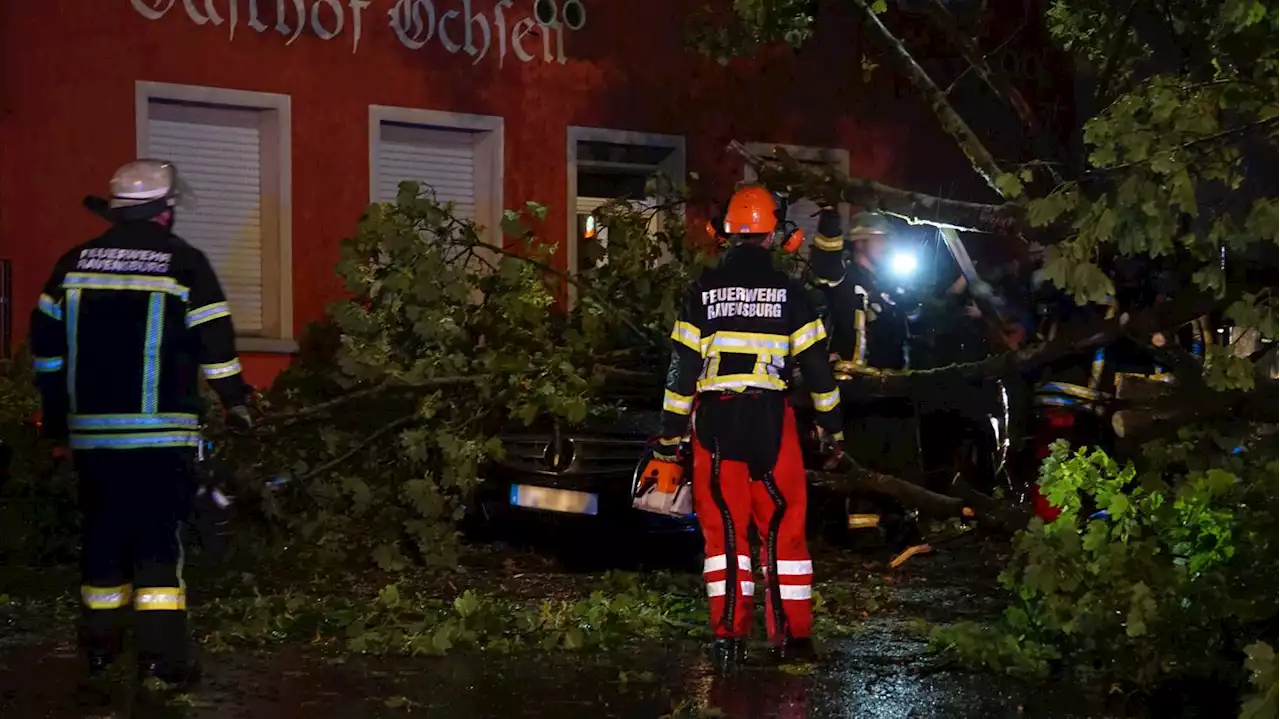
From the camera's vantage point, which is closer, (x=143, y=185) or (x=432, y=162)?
(x=143, y=185)

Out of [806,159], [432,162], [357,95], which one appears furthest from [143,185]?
[806,159]

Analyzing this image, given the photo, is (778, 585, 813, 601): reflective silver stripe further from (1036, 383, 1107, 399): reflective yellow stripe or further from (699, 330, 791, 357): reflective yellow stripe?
(1036, 383, 1107, 399): reflective yellow stripe

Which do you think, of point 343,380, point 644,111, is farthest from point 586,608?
point 644,111

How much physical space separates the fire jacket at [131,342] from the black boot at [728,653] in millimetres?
2138

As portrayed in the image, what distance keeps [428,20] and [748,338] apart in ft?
26.0

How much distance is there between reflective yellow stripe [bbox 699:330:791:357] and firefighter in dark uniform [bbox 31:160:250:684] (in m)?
1.86

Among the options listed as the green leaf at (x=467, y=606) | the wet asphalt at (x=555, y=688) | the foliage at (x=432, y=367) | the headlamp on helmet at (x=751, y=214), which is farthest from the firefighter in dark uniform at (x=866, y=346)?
the headlamp on helmet at (x=751, y=214)

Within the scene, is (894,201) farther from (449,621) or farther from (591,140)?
(591,140)

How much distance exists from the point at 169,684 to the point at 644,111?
31.3ft

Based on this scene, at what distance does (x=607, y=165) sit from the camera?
15.6 m

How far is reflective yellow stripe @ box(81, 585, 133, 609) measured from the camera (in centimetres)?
658

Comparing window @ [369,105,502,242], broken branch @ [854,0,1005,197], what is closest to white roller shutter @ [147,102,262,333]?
window @ [369,105,502,242]

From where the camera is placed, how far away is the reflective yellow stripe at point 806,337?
7.18 m

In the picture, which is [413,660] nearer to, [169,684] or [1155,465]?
[169,684]
